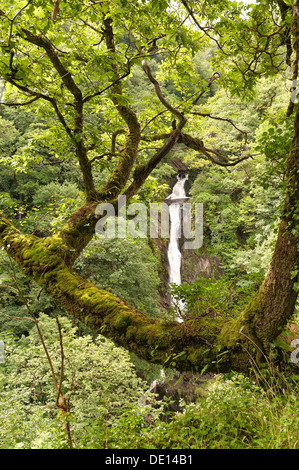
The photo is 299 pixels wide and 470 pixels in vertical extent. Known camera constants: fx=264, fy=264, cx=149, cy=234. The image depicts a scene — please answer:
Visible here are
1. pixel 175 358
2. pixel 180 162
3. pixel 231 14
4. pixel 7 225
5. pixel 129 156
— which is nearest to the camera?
pixel 175 358

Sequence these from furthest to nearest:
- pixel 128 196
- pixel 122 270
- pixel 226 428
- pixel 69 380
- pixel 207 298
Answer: pixel 122 270 < pixel 69 380 < pixel 128 196 < pixel 207 298 < pixel 226 428

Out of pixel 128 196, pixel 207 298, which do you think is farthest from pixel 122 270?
pixel 207 298

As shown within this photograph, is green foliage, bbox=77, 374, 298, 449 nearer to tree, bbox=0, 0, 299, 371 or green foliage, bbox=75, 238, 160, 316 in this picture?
tree, bbox=0, 0, 299, 371

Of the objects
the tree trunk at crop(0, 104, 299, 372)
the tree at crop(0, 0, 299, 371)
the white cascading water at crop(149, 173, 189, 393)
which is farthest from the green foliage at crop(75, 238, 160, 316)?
the tree trunk at crop(0, 104, 299, 372)

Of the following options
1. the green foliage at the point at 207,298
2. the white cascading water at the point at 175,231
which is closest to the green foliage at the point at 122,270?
the white cascading water at the point at 175,231

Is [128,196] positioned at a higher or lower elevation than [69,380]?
higher

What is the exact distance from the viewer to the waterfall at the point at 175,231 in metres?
15.7

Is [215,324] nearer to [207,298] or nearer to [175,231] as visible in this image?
[207,298]

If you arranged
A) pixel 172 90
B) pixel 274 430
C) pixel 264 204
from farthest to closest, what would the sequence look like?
pixel 172 90, pixel 264 204, pixel 274 430

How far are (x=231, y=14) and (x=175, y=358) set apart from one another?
405 centimetres

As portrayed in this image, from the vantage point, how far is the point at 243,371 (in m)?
2.37

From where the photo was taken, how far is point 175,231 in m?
17.2
